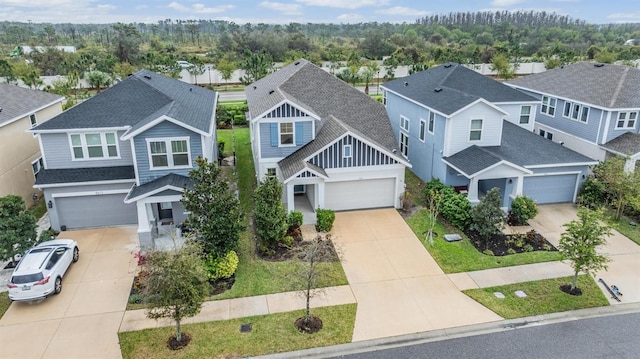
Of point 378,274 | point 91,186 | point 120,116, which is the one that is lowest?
point 378,274

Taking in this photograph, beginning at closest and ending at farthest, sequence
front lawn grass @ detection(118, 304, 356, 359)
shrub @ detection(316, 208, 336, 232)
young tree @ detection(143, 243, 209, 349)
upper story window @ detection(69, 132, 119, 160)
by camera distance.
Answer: young tree @ detection(143, 243, 209, 349) → front lawn grass @ detection(118, 304, 356, 359) → upper story window @ detection(69, 132, 119, 160) → shrub @ detection(316, 208, 336, 232)

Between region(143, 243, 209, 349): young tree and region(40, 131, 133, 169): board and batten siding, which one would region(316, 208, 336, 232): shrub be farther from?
region(40, 131, 133, 169): board and batten siding

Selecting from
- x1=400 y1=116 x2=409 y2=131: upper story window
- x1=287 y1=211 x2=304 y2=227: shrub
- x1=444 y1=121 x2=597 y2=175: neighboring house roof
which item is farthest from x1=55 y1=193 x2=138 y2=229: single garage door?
x1=400 y1=116 x2=409 y2=131: upper story window

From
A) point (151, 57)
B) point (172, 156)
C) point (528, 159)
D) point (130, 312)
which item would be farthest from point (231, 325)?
point (151, 57)

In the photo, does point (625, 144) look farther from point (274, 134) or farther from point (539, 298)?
point (274, 134)

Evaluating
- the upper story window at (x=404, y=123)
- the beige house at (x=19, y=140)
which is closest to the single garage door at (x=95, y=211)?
the beige house at (x=19, y=140)

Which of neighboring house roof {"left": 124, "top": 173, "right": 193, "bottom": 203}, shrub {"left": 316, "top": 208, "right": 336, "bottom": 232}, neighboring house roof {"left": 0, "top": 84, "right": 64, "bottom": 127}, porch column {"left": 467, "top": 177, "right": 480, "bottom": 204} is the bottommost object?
shrub {"left": 316, "top": 208, "right": 336, "bottom": 232}

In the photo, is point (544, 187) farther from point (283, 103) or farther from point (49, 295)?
point (49, 295)
